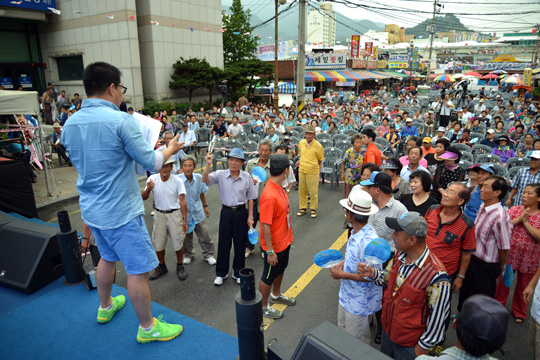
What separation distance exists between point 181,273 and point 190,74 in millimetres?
19336

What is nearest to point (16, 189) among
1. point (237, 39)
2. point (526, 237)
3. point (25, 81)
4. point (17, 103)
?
point (17, 103)

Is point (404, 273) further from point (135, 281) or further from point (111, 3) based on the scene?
point (111, 3)

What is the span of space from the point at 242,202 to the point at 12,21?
24.0 metres

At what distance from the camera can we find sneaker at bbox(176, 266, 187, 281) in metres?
4.71

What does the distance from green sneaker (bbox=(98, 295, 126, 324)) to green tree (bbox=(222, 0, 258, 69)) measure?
1253 inches

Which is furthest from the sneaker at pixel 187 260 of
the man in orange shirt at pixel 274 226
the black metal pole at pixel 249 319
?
the black metal pole at pixel 249 319

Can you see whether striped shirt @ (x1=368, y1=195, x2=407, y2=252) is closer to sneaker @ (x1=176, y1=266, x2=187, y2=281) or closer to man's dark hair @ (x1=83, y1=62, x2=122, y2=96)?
sneaker @ (x1=176, y1=266, x2=187, y2=281)

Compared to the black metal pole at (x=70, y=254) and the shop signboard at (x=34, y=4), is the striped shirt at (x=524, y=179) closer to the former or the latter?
the black metal pole at (x=70, y=254)

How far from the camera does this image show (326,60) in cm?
3769

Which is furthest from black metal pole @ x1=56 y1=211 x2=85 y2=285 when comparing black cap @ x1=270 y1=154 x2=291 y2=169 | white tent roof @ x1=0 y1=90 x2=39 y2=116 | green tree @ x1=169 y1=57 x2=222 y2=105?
green tree @ x1=169 y1=57 x2=222 y2=105

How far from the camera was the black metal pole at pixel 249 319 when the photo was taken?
1990mm

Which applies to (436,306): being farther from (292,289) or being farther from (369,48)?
(369,48)

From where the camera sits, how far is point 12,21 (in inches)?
796

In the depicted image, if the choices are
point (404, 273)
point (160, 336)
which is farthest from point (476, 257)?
point (160, 336)
